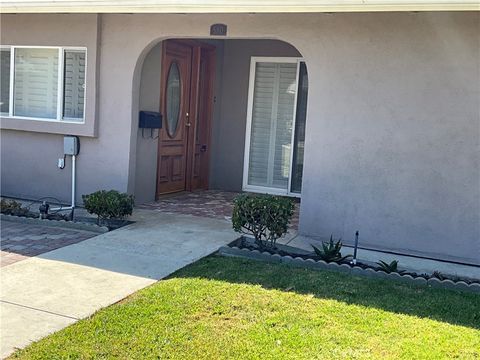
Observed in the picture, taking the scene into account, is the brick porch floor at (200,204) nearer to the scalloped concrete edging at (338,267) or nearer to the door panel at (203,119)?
the door panel at (203,119)

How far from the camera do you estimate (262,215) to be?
19.5 feet

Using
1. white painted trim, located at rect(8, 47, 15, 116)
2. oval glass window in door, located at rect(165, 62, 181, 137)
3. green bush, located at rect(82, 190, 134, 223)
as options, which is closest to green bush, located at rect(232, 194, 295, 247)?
green bush, located at rect(82, 190, 134, 223)

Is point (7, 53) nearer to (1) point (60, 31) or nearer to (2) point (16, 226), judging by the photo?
(1) point (60, 31)

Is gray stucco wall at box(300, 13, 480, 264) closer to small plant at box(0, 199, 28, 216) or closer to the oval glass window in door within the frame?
the oval glass window in door

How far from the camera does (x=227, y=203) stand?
9180 mm

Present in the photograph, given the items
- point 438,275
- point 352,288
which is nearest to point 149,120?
point 352,288

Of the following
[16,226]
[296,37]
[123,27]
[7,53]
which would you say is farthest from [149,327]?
[7,53]

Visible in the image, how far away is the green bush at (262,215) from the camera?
5.92 metres

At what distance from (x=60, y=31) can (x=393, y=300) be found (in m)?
6.24

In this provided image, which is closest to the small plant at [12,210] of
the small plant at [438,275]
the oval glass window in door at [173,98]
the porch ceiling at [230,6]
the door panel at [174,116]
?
the door panel at [174,116]

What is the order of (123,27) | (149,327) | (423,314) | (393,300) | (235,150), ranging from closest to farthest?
1. (149,327)
2. (423,314)
3. (393,300)
4. (123,27)
5. (235,150)

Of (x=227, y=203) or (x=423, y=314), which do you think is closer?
(x=423, y=314)

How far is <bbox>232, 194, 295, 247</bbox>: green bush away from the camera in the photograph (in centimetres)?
592

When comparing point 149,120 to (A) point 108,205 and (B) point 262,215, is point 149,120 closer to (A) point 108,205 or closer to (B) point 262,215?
(A) point 108,205
